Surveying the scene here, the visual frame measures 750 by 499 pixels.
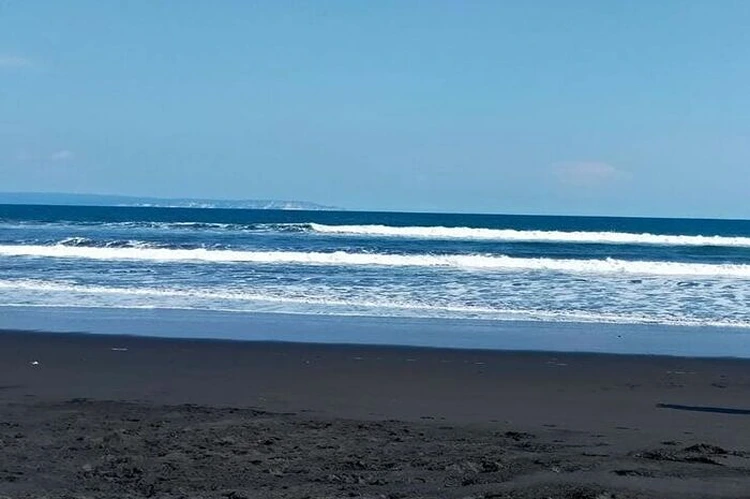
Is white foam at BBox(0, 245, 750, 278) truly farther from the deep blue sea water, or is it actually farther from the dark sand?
the dark sand

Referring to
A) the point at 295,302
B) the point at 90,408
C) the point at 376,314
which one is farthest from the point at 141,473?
the point at 295,302

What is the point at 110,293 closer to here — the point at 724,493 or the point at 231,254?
the point at 231,254

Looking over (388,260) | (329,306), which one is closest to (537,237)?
(388,260)

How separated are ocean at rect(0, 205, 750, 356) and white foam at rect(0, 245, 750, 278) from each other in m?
0.06

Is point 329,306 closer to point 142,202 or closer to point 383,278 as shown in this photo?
point 383,278

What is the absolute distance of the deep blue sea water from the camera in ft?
52.3

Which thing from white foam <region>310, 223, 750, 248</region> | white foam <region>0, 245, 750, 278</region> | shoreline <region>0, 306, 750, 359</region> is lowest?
shoreline <region>0, 306, 750, 359</region>

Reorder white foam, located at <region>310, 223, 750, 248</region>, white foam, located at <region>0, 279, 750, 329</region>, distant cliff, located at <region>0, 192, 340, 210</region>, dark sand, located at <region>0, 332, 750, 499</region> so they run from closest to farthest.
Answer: dark sand, located at <region>0, 332, 750, 499</region> < white foam, located at <region>0, 279, 750, 329</region> < white foam, located at <region>310, 223, 750, 248</region> < distant cliff, located at <region>0, 192, 340, 210</region>

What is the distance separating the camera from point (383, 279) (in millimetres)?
21500

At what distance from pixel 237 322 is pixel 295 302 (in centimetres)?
293

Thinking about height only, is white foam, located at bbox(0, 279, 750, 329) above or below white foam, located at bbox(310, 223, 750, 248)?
below

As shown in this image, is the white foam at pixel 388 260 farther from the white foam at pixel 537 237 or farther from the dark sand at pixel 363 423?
the dark sand at pixel 363 423

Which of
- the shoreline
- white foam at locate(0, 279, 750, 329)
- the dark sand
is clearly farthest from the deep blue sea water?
the dark sand

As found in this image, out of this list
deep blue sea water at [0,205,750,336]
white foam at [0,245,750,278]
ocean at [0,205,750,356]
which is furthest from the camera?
white foam at [0,245,750,278]
